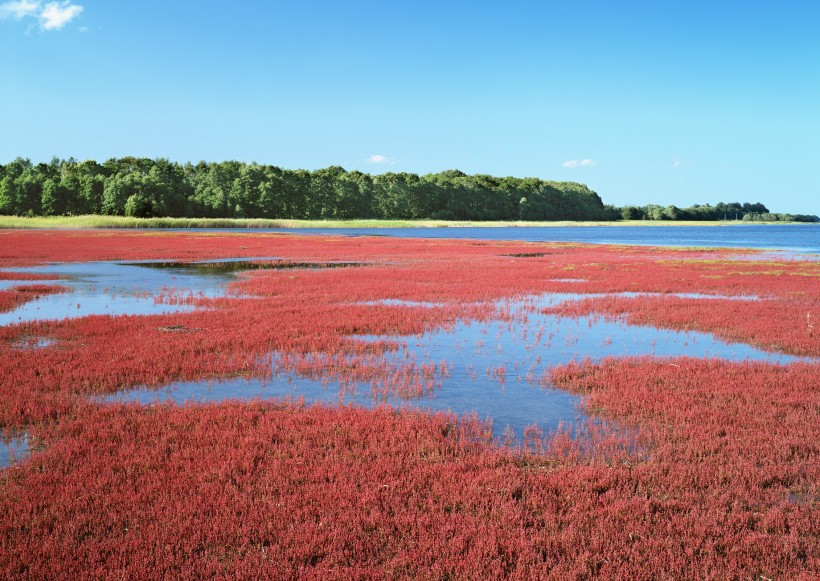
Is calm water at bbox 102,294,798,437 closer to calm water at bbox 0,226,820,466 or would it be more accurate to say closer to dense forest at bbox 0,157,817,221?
calm water at bbox 0,226,820,466

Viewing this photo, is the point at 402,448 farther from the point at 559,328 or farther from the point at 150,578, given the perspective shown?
the point at 559,328

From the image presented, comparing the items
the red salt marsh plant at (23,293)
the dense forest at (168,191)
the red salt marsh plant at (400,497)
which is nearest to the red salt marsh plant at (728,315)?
the red salt marsh plant at (400,497)

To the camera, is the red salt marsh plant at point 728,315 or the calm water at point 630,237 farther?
the calm water at point 630,237

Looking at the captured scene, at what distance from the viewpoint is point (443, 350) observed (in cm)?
1816

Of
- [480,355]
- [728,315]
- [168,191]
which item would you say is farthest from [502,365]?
[168,191]

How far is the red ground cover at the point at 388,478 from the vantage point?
21.9 feet

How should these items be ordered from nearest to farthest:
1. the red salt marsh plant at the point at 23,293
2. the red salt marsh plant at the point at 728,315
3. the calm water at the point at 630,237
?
the red salt marsh plant at the point at 728,315
the red salt marsh plant at the point at 23,293
the calm water at the point at 630,237

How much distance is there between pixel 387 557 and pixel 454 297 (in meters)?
23.6

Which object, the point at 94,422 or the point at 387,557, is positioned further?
the point at 94,422

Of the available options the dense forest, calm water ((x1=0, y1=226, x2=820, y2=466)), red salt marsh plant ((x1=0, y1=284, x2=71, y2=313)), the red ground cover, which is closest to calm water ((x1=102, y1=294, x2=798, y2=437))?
calm water ((x1=0, y1=226, x2=820, y2=466))

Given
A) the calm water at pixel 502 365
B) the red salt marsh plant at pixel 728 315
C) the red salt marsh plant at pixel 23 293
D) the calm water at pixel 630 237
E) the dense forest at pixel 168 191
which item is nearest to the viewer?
the calm water at pixel 502 365

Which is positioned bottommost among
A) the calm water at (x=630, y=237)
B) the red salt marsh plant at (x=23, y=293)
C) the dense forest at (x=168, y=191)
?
the red salt marsh plant at (x=23, y=293)

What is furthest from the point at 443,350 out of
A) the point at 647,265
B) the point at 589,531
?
the point at 647,265

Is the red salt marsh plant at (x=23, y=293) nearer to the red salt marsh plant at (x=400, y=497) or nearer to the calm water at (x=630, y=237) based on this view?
the red salt marsh plant at (x=400, y=497)
